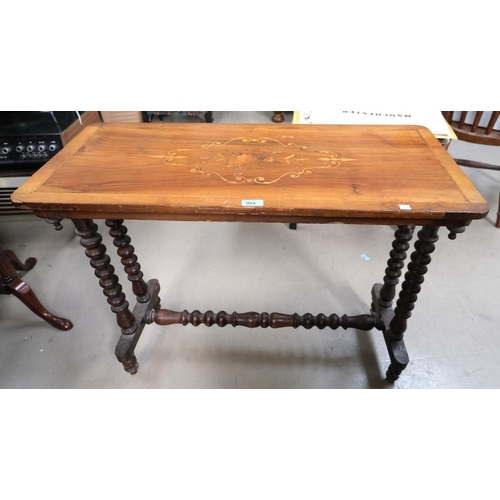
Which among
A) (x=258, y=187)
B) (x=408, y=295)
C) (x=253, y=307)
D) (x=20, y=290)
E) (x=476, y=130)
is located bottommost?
(x=253, y=307)

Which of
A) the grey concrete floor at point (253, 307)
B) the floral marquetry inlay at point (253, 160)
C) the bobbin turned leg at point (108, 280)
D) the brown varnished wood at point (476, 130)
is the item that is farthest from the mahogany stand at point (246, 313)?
the brown varnished wood at point (476, 130)

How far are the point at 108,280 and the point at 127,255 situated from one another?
0.65 ft

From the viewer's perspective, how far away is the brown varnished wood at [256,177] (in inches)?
40.5

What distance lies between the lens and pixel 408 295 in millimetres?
1350

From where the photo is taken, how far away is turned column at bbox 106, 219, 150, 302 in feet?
4.75

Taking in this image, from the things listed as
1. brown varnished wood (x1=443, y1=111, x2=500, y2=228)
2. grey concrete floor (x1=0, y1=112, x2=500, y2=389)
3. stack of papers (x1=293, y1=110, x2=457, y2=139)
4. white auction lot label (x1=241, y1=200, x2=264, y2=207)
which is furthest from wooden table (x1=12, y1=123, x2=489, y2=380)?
brown varnished wood (x1=443, y1=111, x2=500, y2=228)

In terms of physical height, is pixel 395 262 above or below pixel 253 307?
above

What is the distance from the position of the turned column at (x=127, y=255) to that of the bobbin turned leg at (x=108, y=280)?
125mm

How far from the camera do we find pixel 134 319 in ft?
5.21

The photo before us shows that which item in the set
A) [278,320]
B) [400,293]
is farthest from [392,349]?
[278,320]

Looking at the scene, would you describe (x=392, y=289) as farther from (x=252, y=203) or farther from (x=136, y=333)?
(x=136, y=333)

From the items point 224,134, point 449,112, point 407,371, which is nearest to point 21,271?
point 224,134

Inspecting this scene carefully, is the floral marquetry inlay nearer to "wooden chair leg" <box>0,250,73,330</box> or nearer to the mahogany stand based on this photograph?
the mahogany stand

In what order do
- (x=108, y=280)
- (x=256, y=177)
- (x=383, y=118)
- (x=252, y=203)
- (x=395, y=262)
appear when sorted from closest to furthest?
(x=252, y=203), (x=256, y=177), (x=108, y=280), (x=395, y=262), (x=383, y=118)
